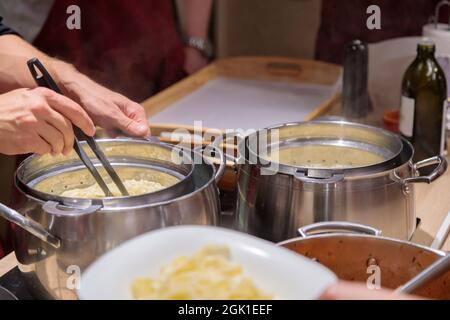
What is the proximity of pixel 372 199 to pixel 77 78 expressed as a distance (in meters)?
0.72

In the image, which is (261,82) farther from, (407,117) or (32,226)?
(32,226)

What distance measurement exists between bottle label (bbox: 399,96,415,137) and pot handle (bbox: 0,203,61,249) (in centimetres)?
108

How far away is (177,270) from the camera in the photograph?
2.46ft

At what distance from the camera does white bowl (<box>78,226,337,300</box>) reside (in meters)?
0.71

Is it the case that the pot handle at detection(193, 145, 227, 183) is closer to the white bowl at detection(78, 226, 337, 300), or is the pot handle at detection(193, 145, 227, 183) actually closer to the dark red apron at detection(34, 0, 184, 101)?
the white bowl at detection(78, 226, 337, 300)

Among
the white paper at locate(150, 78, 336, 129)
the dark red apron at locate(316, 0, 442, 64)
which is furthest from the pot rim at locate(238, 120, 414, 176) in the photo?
the dark red apron at locate(316, 0, 442, 64)

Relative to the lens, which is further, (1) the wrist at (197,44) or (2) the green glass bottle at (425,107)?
(1) the wrist at (197,44)

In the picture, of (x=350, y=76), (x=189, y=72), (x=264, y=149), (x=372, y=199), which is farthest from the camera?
(x=189, y=72)

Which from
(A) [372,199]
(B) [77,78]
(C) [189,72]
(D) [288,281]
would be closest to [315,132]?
(A) [372,199]

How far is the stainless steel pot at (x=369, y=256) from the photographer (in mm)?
933

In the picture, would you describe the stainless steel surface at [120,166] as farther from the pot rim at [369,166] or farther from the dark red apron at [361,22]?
the dark red apron at [361,22]

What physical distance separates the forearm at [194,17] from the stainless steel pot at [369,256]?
83.1 inches

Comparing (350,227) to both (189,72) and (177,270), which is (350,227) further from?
(189,72)

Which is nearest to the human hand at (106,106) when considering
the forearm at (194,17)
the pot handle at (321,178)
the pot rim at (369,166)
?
the pot rim at (369,166)
